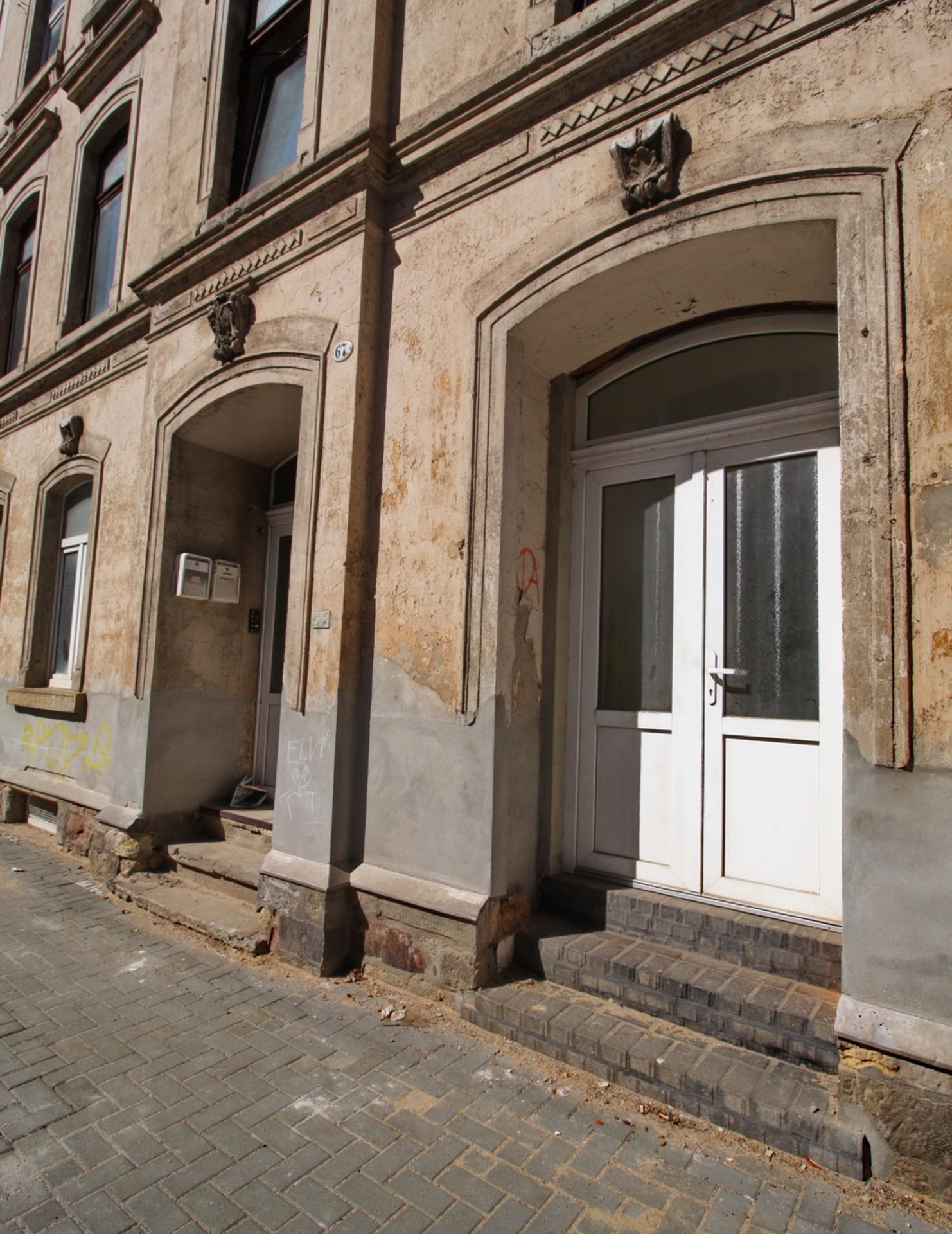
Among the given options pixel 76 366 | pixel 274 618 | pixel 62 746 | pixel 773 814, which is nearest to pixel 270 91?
pixel 76 366

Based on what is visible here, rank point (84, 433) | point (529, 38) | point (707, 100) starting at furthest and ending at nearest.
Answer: point (84, 433)
point (529, 38)
point (707, 100)

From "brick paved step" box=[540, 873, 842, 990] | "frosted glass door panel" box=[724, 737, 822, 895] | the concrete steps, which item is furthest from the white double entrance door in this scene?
the concrete steps

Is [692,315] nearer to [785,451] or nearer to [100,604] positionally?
[785,451]

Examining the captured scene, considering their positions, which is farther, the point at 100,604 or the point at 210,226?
the point at 100,604

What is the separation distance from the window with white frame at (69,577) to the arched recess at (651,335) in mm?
5436

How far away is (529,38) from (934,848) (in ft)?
14.5

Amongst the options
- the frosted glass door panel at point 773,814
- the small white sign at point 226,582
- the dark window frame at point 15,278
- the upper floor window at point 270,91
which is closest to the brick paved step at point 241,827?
the small white sign at point 226,582

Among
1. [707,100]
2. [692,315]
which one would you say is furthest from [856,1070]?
[707,100]

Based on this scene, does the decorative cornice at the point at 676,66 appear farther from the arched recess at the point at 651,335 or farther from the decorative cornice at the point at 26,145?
the decorative cornice at the point at 26,145

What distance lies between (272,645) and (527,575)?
125 inches

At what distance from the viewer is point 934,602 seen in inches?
102

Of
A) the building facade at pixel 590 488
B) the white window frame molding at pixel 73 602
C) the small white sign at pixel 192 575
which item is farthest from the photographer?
the white window frame molding at pixel 73 602

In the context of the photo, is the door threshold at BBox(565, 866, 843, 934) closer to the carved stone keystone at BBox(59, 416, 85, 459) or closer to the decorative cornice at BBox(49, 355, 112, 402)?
the carved stone keystone at BBox(59, 416, 85, 459)

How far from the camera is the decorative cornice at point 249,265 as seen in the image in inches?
200
